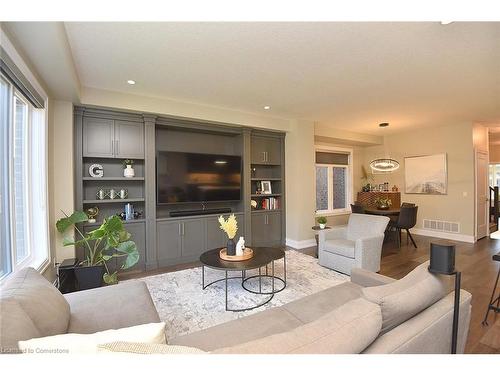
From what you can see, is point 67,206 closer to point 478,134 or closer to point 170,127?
point 170,127

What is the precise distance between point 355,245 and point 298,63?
7.97 feet

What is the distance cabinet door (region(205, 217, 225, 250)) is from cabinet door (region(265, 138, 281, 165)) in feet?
5.63

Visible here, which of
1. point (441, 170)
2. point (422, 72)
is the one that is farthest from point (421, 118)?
point (422, 72)

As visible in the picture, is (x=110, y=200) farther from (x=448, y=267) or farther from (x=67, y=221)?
(x=448, y=267)

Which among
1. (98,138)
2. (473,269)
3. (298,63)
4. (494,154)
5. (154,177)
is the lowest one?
(473,269)

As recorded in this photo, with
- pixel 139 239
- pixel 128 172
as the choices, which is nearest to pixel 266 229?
pixel 139 239

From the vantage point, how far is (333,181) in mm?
6586

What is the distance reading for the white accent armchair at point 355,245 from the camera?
317 centimetres

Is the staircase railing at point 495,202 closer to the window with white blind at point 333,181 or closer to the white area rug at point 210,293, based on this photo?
the window with white blind at point 333,181

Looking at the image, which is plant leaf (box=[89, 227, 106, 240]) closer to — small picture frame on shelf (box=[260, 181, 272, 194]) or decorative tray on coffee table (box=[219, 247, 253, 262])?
decorative tray on coffee table (box=[219, 247, 253, 262])

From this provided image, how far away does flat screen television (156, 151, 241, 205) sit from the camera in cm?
393

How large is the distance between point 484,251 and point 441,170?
2035mm

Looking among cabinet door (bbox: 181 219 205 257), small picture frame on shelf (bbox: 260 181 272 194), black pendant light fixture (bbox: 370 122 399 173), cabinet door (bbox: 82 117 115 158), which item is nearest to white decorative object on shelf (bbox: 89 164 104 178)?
cabinet door (bbox: 82 117 115 158)
